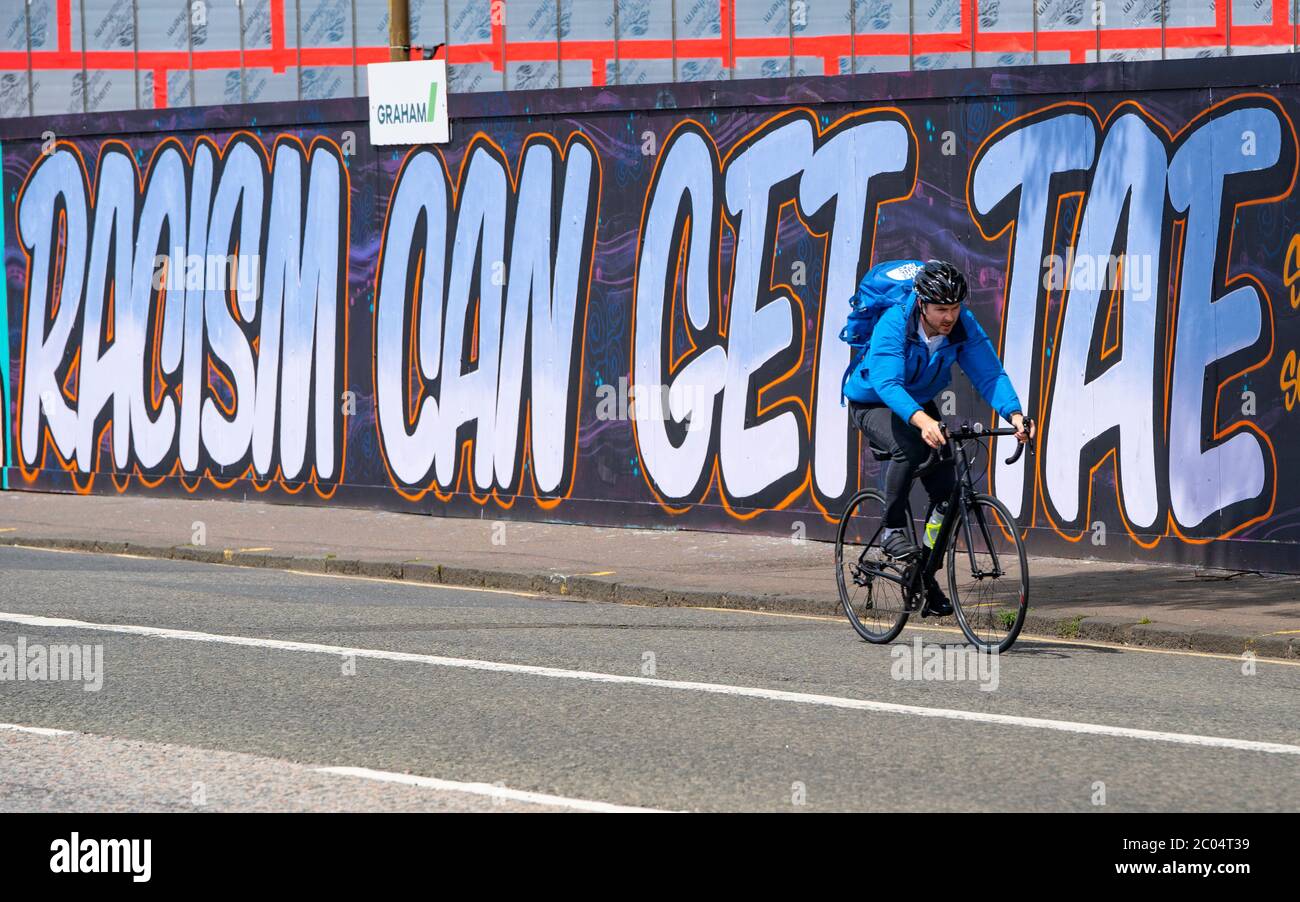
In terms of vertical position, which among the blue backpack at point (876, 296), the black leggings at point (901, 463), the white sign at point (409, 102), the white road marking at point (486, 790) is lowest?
the white road marking at point (486, 790)

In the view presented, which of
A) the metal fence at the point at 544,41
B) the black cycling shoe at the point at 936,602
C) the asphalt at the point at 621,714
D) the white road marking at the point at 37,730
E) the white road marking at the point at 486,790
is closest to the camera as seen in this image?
the white road marking at the point at 486,790

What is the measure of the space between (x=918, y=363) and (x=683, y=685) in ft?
6.52

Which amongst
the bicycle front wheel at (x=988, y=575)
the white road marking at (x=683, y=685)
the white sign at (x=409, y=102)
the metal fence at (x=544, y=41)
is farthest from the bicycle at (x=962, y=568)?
the metal fence at (x=544, y=41)

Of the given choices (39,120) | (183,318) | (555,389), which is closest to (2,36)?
(39,120)

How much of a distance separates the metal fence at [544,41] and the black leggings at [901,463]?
8.75 meters

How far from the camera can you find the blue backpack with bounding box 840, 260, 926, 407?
9297 mm

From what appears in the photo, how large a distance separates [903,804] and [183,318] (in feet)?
41.6

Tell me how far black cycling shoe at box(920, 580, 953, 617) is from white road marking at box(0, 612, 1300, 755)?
1433 mm

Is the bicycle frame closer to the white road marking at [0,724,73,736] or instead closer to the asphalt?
the asphalt

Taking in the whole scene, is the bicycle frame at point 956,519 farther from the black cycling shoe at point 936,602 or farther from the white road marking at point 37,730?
the white road marking at point 37,730

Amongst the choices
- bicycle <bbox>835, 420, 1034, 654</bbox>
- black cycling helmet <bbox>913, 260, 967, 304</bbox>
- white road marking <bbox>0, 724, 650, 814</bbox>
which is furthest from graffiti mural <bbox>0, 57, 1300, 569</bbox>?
white road marking <bbox>0, 724, 650, 814</bbox>

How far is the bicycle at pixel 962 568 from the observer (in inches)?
356

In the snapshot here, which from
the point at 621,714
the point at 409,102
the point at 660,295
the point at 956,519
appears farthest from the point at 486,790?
the point at 409,102

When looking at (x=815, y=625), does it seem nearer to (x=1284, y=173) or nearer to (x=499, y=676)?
(x=499, y=676)
